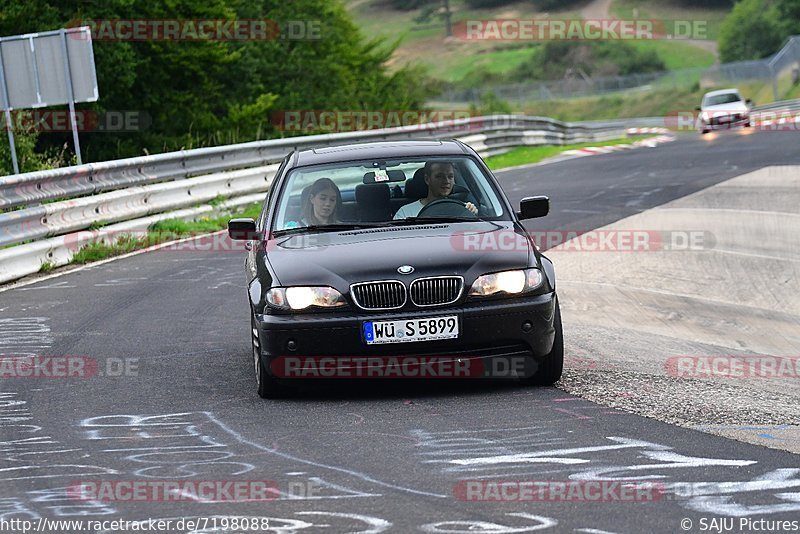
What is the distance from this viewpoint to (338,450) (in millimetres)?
6328

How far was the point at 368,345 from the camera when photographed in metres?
7.44

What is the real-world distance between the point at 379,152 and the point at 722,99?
36938mm

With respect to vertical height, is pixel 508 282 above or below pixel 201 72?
below

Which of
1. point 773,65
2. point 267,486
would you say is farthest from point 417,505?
point 773,65

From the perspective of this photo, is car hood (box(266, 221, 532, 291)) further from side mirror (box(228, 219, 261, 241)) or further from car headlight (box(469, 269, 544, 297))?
side mirror (box(228, 219, 261, 241))

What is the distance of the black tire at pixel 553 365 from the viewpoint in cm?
773

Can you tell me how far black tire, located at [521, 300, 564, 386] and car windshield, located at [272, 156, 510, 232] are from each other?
A: 1.09 metres

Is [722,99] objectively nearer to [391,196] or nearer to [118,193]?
[118,193]

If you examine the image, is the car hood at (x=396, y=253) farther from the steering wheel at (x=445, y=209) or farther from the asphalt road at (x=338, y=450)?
the asphalt road at (x=338, y=450)

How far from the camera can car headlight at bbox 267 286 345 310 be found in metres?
7.46

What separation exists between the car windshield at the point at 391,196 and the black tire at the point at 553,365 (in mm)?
1090

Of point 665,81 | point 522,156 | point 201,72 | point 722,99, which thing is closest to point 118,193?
point 522,156

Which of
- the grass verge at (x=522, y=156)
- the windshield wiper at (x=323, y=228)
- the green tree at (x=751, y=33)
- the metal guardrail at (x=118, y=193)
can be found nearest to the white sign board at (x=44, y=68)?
the metal guardrail at (x=118, y=193)

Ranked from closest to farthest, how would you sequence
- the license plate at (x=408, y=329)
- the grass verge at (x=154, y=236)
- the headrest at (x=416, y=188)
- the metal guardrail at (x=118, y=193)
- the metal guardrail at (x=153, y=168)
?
the license plate at (x=408, y=329)
the headrest at (x=416, y=188)
the metal guardrail at (x=118, y=193)
the metal guardrail at (x=153, y=168)
the grass verge at (x=154, y=236)
